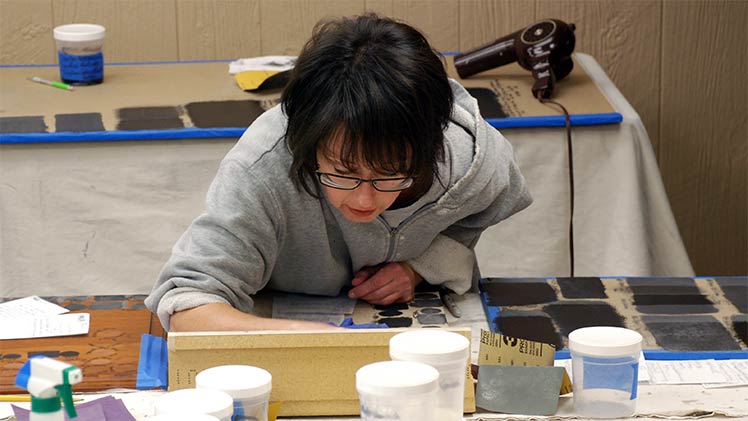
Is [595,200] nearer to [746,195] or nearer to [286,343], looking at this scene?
[746,195]

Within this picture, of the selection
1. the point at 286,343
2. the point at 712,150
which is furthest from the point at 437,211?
the point at 712,150

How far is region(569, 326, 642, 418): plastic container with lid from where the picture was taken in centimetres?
110

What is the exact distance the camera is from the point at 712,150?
2910mm

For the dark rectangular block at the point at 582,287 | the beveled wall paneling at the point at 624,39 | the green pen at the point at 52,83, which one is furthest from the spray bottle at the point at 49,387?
the beveled wall paneling at the point at 624,39

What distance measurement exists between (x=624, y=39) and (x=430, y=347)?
81.0 inches

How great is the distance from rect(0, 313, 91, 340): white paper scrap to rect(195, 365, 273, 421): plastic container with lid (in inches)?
17.7

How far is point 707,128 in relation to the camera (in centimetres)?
290

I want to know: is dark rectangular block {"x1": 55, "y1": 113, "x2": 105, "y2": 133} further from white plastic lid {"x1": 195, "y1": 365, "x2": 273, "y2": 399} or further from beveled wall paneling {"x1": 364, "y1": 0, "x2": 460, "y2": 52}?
white plastic lid {"x1": 195, "y1": 365, "x2": 273, "y2": 399}

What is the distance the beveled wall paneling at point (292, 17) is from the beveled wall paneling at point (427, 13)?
0.07 meters

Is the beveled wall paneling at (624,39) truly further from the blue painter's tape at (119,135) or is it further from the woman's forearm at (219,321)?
the woman's forearm at (219,321)

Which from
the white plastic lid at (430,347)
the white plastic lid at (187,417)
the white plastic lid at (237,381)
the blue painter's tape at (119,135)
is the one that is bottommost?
the white plastic lid at (237,381)

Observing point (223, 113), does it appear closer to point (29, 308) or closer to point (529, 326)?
point (29, 308)

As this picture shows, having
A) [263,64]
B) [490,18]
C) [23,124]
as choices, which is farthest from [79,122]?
[490,18]

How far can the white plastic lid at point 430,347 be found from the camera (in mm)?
963
